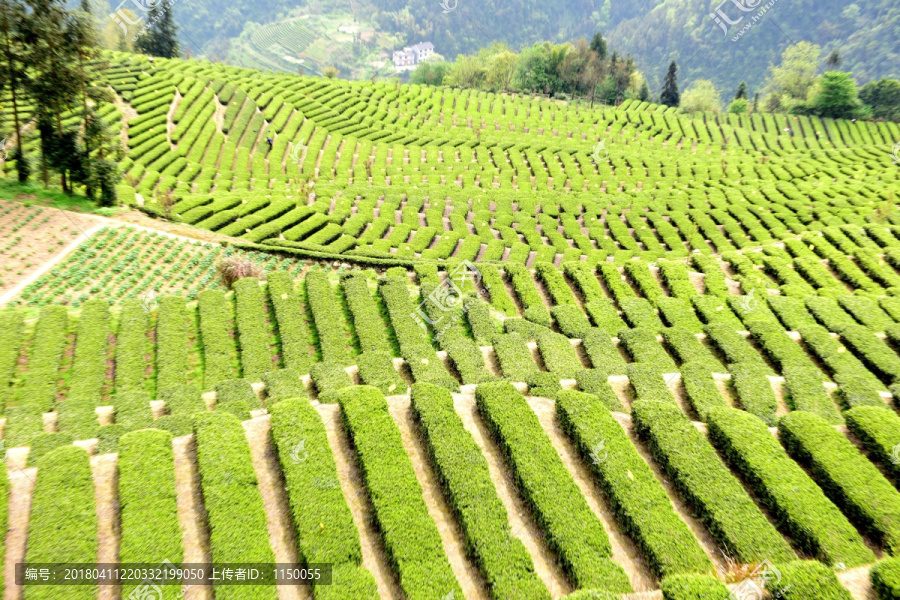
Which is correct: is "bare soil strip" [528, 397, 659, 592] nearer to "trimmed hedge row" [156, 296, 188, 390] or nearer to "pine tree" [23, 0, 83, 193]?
"trimmed hedge row" [156, 296, 188, 390]

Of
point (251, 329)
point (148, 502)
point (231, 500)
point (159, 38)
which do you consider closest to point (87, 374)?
point (251, 329)

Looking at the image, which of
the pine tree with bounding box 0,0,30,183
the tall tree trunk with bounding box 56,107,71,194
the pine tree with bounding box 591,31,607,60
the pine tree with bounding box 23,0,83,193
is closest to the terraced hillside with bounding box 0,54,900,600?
the tall tree trunk with bounding box 56,107,71,194

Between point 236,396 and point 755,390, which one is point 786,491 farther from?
point 236,396

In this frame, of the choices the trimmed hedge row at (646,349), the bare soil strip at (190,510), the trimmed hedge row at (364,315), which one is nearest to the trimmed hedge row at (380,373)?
the trimmed hedge row at (364,315)

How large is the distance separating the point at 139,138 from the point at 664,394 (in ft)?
157

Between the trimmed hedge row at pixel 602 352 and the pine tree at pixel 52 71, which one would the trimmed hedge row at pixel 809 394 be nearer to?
the trimmed hedge row at pixel 602 352

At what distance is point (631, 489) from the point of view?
11977 mm

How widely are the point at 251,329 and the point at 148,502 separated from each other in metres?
9.88

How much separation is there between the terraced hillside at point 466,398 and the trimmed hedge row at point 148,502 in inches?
2.5

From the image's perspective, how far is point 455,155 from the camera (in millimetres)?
51969

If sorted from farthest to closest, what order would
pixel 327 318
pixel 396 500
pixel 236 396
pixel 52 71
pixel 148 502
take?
pixel 52 71
pixel 327 318
pixel 236 396
pixel 396 500
pixel 148 502

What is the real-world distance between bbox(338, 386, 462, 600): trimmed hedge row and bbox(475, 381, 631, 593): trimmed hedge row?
268 cm

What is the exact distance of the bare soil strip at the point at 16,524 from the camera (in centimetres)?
905

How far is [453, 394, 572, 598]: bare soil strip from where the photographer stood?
35.0 ft
